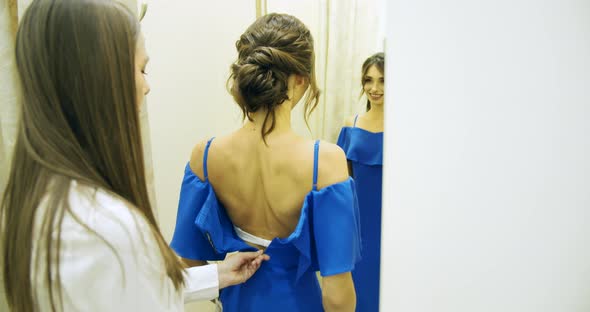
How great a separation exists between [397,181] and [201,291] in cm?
45

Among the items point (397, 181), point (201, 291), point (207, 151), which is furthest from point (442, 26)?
point (201, 291)

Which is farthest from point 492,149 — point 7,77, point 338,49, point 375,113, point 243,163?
point 7,77

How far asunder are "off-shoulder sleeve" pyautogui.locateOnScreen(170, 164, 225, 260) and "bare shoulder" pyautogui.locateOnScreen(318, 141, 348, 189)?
260 millimetres

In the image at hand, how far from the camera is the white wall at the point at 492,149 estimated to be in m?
0.48

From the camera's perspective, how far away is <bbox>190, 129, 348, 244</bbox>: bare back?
74cm

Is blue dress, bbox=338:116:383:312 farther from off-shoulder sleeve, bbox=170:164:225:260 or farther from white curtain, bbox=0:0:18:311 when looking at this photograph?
white curtain, bbox=0:0:18:311

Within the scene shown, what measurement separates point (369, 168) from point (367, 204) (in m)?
0.07

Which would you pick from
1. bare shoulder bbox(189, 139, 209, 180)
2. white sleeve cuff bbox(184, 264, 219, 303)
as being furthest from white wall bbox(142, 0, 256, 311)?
white sleeve cuff bbox(184, 264, 219, 303)

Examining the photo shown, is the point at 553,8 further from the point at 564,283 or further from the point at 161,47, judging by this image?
the point at 161,47

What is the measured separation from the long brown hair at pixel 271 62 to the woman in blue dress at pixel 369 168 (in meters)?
0.12

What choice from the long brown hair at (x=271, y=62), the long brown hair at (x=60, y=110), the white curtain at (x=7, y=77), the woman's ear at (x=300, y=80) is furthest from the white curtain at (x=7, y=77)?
the woman's ear at (x=300, y=80)

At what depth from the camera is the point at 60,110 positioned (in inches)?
18.9

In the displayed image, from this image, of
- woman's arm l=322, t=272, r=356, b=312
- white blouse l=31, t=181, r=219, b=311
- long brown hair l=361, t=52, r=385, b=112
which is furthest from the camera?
woman's arm l=322, t=272, r=356, b=312

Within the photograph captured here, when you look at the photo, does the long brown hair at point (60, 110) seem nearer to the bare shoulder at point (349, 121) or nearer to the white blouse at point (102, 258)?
the white blouse at point (102, 258)
